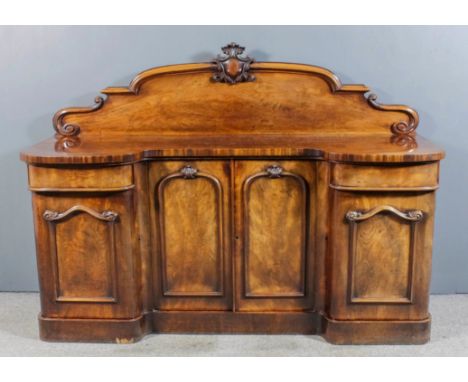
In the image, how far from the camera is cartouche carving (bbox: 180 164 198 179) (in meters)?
2.78

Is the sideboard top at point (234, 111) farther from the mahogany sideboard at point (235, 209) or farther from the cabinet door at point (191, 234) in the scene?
the cabinet door at point (191, 234)

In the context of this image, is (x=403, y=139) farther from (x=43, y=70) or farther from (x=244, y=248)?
(x=43, y=70)

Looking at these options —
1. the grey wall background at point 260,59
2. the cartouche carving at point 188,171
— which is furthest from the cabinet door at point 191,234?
the grey wall background at point 260,59

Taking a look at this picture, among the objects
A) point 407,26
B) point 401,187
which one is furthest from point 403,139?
point 407,26

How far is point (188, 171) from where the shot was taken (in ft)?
9.11

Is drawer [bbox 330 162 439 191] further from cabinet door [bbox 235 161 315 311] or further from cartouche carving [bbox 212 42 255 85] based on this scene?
cartouche carving [bbox 212 42 255 85]

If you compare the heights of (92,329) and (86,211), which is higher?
(86,211)

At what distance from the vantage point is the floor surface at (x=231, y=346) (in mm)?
2783

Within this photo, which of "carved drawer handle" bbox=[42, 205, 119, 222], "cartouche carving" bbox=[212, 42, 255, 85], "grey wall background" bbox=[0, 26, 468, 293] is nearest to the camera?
"carved drawer handle" bbox=[42, 205, 119, 222]

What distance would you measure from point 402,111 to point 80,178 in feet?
5.23

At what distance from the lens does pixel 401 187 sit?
8.71ft

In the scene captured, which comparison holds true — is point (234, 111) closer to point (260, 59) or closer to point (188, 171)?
point (260, 59)

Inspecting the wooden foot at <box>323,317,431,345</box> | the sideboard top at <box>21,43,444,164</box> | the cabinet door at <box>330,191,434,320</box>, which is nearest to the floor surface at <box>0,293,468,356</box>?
the wooden foot at <box>323,317,431,345</box>

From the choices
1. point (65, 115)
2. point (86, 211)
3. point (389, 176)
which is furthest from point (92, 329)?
point (389, 176)
